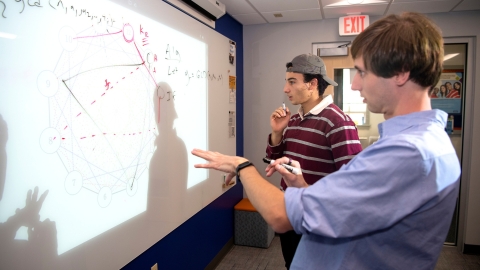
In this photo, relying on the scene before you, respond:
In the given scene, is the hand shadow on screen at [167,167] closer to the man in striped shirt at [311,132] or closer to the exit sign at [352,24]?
the man in striped shirt at [311,132]

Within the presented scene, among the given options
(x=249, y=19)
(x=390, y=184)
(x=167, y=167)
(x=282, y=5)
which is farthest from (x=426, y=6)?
(x=390, y=184)

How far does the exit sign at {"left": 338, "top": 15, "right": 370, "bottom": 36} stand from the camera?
324cm

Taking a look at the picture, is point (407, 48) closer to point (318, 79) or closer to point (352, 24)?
point (318, 79)

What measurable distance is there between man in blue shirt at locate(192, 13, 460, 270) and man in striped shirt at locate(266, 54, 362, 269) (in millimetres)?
994

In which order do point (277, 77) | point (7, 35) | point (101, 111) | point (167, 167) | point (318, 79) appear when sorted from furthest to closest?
point (277, 77)
point (318, 79)
point (167, 167)
point (101, 111)
point (7, 35)

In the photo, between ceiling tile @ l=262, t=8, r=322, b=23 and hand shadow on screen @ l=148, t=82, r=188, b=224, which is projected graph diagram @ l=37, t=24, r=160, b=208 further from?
ceiling tile @ l=262, t=8, r=322, b=23

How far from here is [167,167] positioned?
2.04 metres

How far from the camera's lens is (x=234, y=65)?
3.30 m

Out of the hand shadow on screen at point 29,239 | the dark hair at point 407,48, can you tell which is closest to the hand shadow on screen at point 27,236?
the hand shadow on screen at point 29,239

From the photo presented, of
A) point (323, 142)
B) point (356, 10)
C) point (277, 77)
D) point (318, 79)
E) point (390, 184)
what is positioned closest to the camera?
point (390, 184)

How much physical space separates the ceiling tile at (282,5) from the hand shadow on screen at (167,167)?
134 cm

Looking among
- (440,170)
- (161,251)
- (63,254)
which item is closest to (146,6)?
(63,254)

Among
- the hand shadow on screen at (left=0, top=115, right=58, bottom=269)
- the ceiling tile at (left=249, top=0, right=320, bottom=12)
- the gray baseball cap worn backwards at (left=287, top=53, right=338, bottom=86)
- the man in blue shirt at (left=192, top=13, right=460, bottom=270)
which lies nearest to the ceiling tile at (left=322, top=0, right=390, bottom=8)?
the ceiling tile at (left=249, top=0, right=320, bottom=12)

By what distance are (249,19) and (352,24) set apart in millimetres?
1040
